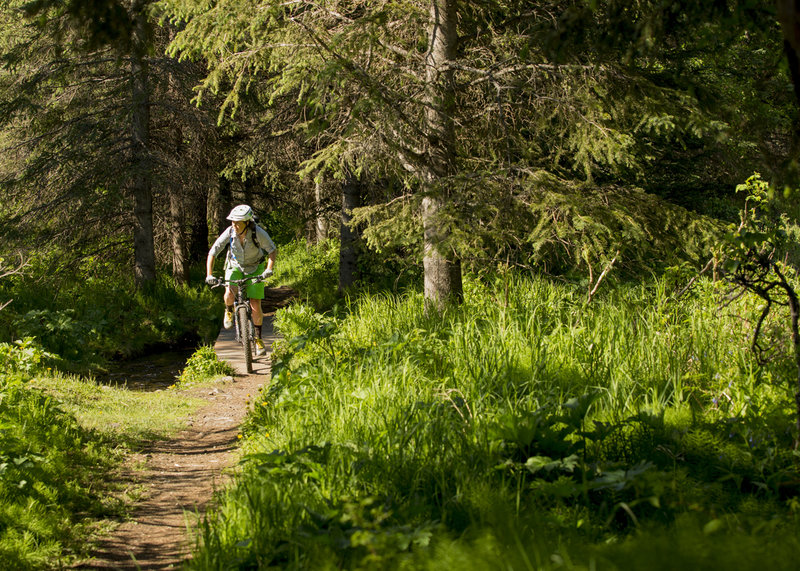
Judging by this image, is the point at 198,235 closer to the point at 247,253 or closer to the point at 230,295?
the point at 230,295

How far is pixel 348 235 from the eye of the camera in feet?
44.7

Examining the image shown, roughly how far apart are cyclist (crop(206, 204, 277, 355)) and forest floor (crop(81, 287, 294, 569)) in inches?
49.0

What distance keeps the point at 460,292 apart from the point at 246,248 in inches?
112

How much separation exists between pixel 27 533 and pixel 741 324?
549cm

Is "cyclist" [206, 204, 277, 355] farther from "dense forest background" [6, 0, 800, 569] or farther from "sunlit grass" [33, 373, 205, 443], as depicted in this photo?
"sunlit grass" [33, 373, 205, 443]

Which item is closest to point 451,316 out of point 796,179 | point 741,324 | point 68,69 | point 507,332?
point 507,332

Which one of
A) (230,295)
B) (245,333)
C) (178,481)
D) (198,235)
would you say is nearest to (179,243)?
(198,235)

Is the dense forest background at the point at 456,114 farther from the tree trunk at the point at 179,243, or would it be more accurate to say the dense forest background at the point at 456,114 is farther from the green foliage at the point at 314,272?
the green foliage at the point at 314,272

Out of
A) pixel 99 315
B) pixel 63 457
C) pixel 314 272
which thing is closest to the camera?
pixel 63 457

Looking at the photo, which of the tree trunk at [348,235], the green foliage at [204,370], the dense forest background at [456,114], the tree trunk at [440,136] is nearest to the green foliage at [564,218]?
the dense forest background at [456,114]

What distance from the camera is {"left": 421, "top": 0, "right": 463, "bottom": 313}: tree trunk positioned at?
788cm

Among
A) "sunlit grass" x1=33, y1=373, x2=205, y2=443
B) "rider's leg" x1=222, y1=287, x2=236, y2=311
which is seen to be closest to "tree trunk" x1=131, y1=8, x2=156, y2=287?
"rider's leg" x1=222, y1=287, x2=236, y2=311

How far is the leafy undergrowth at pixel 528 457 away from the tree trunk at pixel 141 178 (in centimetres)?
905

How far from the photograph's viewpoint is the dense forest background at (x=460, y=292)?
10.9 ft
